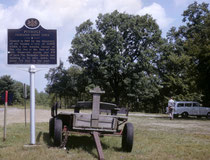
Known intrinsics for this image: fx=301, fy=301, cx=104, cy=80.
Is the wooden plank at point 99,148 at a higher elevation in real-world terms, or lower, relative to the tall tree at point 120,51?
lower

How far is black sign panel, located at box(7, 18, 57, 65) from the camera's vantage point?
7965 mm

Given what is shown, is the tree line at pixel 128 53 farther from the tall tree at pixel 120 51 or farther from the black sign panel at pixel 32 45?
the black sign panel at pixel 32 45

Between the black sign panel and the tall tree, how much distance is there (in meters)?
31.2

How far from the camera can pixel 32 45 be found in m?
8.01

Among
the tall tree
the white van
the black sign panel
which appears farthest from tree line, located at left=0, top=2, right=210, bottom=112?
the black sign panel

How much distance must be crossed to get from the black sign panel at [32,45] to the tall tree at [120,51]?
31200 millimetres

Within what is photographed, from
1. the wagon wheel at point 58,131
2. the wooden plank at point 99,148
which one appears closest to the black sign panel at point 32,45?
the wagon wheel at point 58,131

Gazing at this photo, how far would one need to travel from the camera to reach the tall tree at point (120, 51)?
133 ft

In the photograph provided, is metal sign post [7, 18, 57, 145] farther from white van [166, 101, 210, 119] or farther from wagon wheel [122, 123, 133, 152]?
white van [166, 101, 210, 119]

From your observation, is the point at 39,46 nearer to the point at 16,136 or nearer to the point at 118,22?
the point at 16,136

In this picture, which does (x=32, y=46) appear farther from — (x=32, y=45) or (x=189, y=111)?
(x=189, y=111)

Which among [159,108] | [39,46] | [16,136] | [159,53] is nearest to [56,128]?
[39,46]

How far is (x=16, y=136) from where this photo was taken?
9.79m

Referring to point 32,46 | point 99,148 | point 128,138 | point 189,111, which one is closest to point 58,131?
point 99,148
